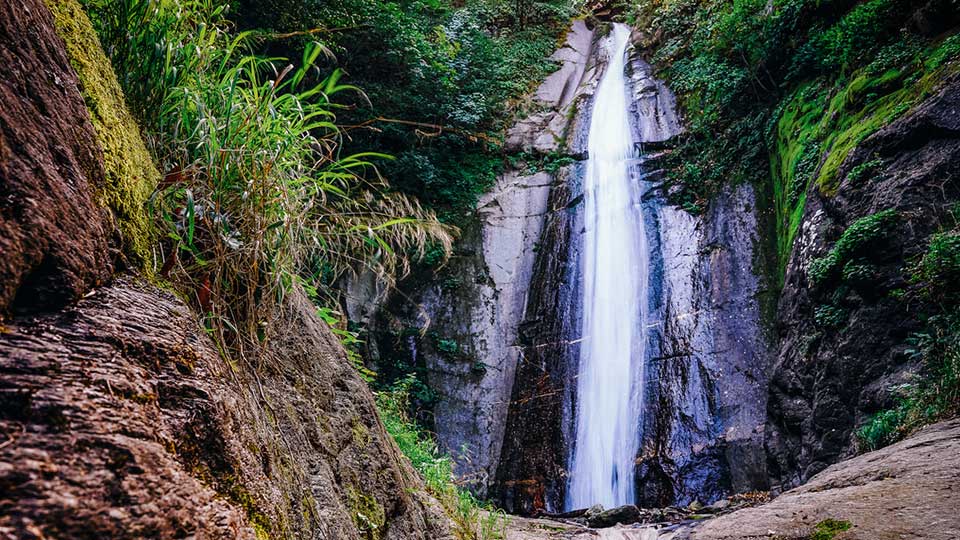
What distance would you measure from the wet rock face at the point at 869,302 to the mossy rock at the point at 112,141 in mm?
5249

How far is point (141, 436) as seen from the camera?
89 cm

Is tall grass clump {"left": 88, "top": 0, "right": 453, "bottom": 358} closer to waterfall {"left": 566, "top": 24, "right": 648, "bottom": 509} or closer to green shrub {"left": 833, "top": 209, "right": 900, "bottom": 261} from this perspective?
green shrub {"left": 833, "top": 209, "right": 900, "bottom": 261}

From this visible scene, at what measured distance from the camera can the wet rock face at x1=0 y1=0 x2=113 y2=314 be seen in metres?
0.85

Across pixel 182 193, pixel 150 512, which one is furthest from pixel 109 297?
pixel 182 193

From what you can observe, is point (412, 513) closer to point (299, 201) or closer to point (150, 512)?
point (299, 201)

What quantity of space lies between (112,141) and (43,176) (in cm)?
44

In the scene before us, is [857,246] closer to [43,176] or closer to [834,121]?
[834,121]

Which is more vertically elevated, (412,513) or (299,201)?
(299,201)

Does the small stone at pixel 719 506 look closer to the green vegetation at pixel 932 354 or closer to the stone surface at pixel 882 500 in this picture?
the green vegetation at pixel 932 354

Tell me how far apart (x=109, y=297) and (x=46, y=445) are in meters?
0.41

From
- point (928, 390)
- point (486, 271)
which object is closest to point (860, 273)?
point (928, 390)

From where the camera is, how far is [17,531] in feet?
2.02

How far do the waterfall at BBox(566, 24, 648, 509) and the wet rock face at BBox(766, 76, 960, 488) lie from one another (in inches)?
95.4

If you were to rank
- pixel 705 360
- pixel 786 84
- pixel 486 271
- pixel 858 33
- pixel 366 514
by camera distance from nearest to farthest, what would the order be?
1. pixel 366 514
2. pixel 858 33
3. pixel 705 360
4. pixel 786 84
5. pixel 486 271
